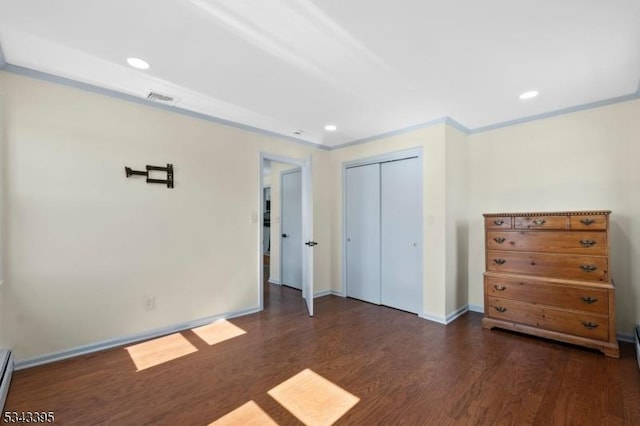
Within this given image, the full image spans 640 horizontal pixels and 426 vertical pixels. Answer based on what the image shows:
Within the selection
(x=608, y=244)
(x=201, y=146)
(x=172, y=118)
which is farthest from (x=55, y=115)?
(x=608, y=244)

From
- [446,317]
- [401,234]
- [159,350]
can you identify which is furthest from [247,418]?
[401,234]

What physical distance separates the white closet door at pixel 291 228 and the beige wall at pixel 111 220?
131cm

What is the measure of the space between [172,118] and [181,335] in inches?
92.1

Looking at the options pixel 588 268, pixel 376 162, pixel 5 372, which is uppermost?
pixel 376 162

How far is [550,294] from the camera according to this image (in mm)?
2924

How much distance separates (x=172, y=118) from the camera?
10.6 ft

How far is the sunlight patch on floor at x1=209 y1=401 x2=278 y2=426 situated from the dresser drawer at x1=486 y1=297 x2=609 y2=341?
265 cm

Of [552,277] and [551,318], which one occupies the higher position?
[552,277]

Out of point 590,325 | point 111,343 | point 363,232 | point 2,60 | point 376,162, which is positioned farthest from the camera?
point 363,232

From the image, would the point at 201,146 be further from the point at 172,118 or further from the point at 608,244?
the point at 608,244

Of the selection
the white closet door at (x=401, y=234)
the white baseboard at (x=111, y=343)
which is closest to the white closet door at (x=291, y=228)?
the white closet door at (x=401, y=234)

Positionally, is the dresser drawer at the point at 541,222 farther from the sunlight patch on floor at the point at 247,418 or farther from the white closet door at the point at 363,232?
the sunlight patch on floor at the point at 247,418

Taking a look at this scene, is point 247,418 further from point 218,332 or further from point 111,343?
point 111,343

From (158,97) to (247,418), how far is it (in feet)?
9.58
